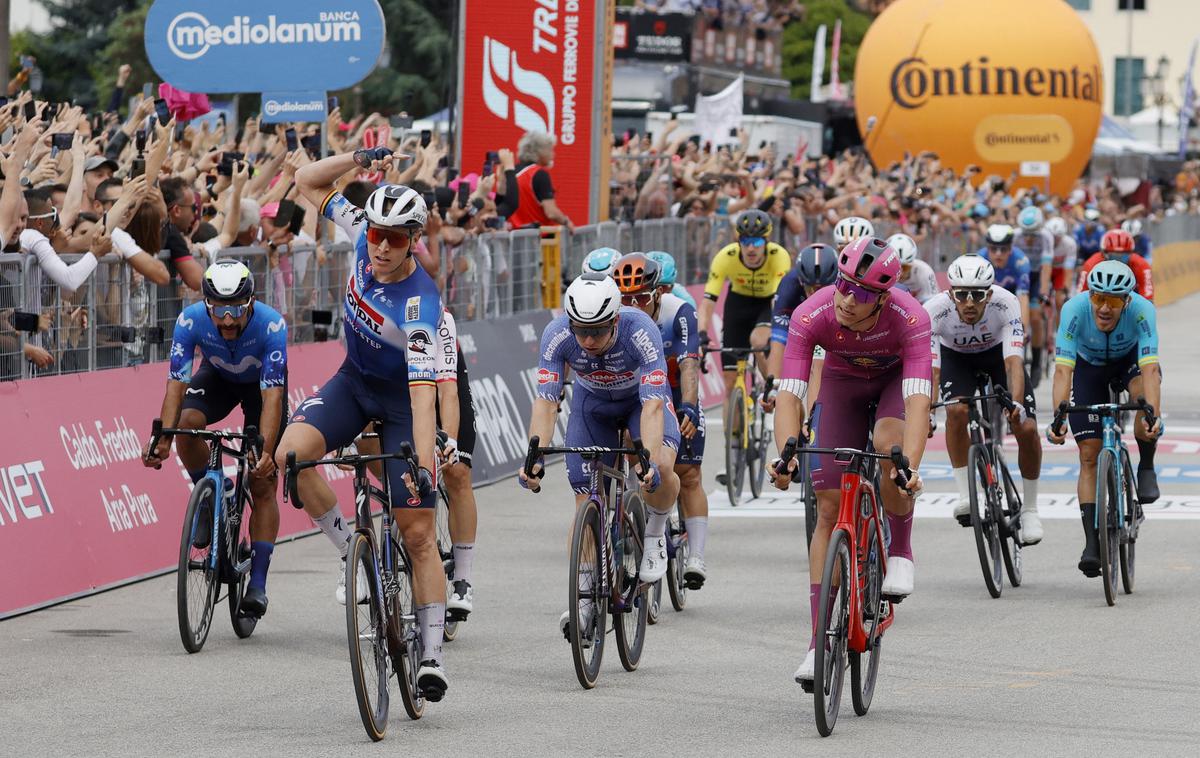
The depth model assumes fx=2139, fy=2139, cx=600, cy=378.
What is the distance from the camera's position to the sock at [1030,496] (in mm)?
12836

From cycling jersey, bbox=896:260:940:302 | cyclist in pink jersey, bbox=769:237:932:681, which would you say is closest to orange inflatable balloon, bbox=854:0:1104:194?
cycling jersey, bbox=896:260:940:302

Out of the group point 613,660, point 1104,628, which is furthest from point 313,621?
point 1104,628

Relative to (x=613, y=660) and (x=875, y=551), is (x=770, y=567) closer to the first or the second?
(x=613, y=660)

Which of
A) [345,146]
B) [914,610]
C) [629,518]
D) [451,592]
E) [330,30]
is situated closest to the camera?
[629,518]

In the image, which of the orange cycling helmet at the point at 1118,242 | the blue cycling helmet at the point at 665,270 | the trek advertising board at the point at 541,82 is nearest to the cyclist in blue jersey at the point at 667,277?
the blue cycling helmet at the point at 665,270

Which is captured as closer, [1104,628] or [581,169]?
[1104,628]

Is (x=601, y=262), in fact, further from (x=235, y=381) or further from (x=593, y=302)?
(x=235, y=381)

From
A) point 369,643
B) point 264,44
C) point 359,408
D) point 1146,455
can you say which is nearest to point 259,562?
point 359,408

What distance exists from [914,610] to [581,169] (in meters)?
10.8

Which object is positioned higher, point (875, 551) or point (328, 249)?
point (328, 249)

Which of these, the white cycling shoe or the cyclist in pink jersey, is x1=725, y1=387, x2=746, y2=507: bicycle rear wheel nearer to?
the cyclist in pink jersey

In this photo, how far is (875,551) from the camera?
8.91 m

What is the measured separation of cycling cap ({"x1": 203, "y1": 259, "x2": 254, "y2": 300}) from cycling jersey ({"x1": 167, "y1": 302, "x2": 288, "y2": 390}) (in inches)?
6.7

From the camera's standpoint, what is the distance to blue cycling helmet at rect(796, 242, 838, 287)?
554 inches
